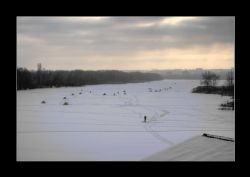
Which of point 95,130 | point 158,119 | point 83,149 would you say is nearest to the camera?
point 83,149
